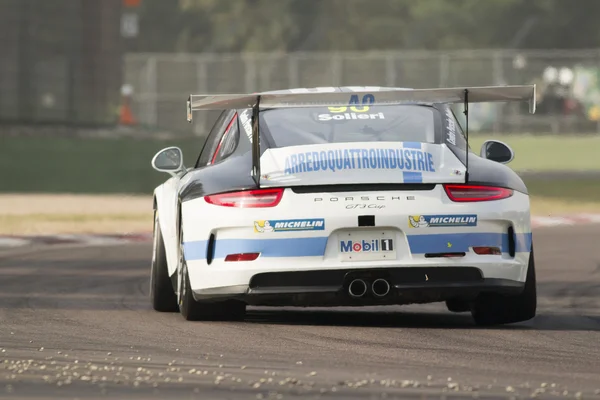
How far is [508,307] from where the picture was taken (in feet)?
31.8

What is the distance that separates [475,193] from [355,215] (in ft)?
2.21

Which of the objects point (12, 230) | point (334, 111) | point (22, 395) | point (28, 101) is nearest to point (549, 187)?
point (12, 230)

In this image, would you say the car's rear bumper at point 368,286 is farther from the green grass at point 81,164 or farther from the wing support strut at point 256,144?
the green grass at point 81,164

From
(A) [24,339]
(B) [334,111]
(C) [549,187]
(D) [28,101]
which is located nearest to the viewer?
(A) [24,339]

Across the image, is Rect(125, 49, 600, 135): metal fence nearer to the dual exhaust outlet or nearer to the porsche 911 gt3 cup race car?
the porsche 911 gt3 cup race car

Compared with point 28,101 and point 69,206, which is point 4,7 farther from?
point 69,206

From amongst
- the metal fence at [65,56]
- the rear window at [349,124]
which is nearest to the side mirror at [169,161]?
the rear window at [349,124]

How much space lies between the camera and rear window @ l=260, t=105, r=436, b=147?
9555 millimetres

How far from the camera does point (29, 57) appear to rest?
45.2 metres

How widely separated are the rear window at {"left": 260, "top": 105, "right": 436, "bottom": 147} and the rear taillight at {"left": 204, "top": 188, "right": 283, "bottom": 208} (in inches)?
17.4

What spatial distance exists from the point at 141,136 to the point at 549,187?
13.3 m

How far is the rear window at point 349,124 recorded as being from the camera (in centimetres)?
955

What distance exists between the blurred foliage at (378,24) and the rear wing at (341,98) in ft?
191

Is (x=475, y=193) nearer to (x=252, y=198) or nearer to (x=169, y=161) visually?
(x=252, y=198)
